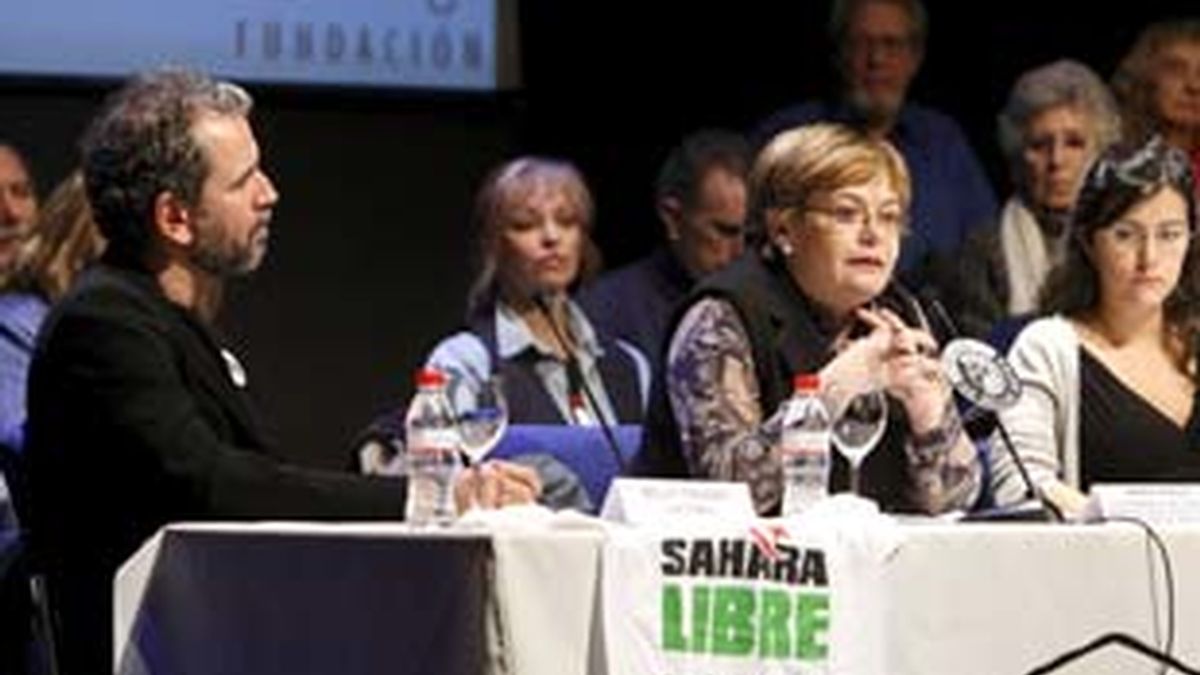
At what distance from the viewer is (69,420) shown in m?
3.72

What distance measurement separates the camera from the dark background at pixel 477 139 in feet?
22.9

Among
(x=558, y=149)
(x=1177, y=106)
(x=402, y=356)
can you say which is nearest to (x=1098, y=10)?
(x=1177, y=106)

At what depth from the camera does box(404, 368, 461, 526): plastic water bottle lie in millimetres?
3377

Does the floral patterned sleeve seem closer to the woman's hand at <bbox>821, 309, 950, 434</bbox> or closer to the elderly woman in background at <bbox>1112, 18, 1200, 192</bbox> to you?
the woman's hand at <bbox>821, 309, 950, 434</bbox>

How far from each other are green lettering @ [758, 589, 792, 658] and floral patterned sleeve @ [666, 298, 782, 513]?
0.82 metres

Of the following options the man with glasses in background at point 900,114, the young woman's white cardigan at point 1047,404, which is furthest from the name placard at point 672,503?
the man with glasses in background at point 900,114

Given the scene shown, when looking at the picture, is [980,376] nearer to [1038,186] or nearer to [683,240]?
[1038,186]

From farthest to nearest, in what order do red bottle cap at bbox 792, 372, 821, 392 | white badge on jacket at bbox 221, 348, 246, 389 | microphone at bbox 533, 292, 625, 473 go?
microphone at bbox 533, 292, 625, 473, white badge on jacket at bbox 221, 348, 246, 389, red bottle cap at bbox 792, 372, 821, 392

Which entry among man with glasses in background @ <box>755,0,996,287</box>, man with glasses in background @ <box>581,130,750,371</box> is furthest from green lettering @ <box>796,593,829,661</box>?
man with glasses in background @ <box>755,0,996,287</box>

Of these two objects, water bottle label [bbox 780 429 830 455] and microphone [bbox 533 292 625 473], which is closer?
water bottle label [bbox 780 429 830 455]

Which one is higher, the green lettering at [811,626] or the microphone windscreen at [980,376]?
the microphone windscreen at [980,376]

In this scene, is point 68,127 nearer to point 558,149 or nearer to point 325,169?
point 325,169

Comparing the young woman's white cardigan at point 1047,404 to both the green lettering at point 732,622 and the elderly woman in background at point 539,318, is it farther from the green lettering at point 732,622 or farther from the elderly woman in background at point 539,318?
the green lettering at point 732,622

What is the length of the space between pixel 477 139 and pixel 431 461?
3.73 m
